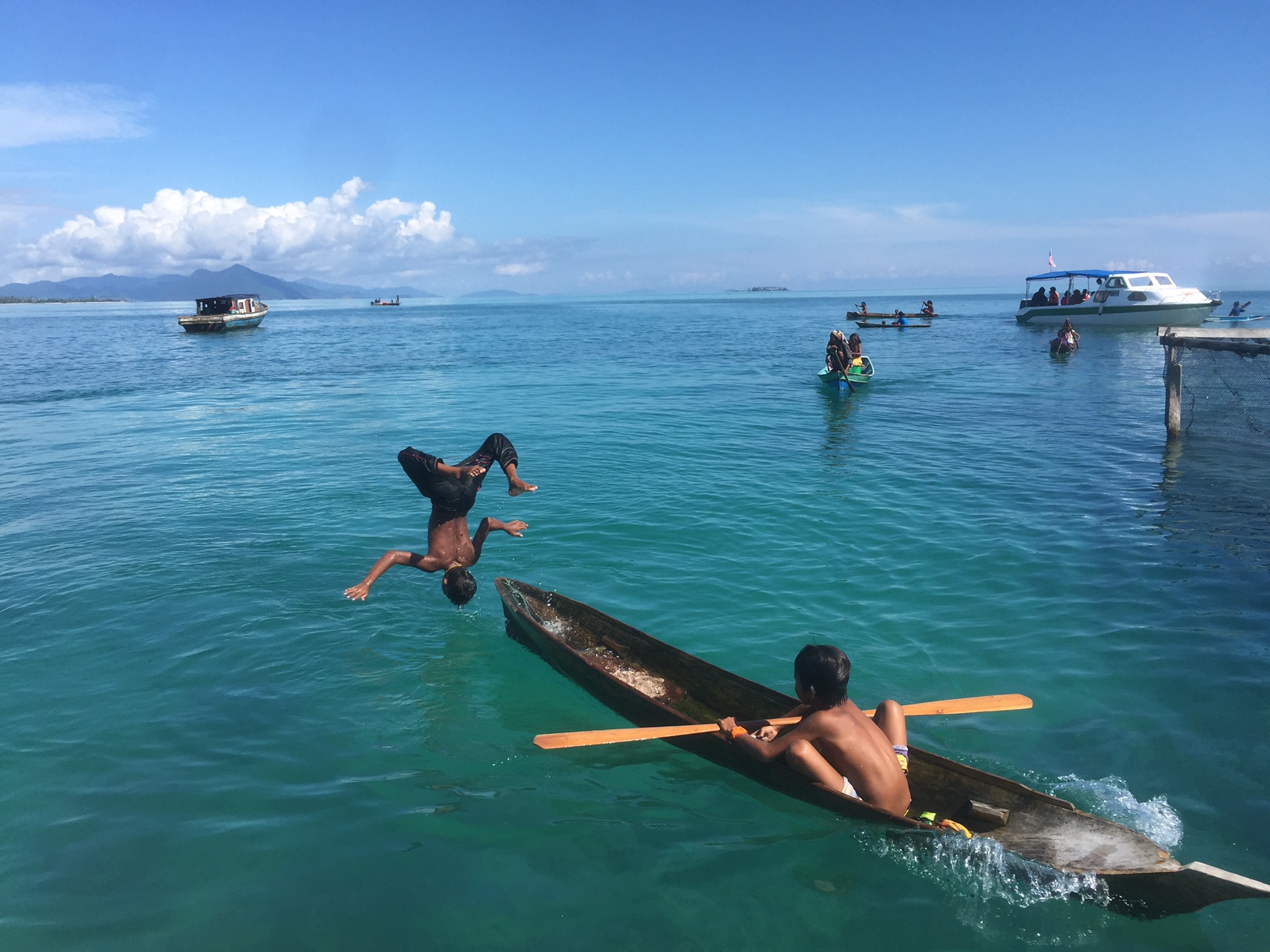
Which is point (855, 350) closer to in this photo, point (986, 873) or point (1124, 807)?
point (1124, 807)

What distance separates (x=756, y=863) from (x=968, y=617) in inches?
204

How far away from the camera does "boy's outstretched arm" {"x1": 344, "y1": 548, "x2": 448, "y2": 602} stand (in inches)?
325

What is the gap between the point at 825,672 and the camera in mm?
5301

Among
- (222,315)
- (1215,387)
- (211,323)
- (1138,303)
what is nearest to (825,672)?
(1215,387)

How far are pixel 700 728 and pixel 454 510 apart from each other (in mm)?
4345

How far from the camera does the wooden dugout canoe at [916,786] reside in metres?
4.77

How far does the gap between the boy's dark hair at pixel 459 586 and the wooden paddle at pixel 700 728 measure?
3.11 metres

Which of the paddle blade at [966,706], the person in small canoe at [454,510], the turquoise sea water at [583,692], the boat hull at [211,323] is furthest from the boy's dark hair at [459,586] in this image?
the boat hull at [211,323]

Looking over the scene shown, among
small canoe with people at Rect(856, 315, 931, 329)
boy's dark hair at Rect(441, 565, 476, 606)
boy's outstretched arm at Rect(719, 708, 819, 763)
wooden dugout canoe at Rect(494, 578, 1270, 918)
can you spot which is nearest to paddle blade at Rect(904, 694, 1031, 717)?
wooden dugout canoe at Rect(494, 578, 1270, 918)

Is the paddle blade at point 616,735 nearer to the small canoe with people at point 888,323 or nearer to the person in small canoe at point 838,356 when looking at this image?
the person in small canoe at point 838,356

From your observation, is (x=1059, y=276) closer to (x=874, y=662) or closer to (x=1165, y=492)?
(x=1165, y=492)

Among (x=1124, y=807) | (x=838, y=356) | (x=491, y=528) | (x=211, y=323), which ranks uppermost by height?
(x=211, y=323)

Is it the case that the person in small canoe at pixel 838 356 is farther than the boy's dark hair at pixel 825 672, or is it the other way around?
the person in small canoe at pixel 838 356

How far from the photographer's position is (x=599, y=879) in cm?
555
